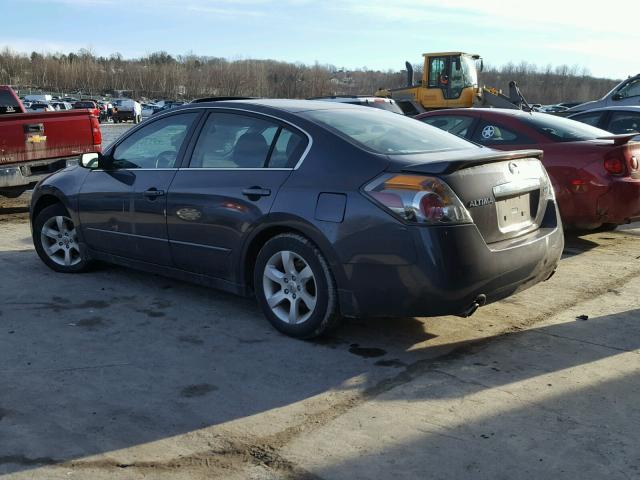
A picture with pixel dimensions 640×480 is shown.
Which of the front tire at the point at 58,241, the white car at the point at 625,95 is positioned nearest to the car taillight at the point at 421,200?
the front tire at the point at 58,241

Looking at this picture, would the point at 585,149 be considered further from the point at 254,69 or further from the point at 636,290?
the point at 254,69

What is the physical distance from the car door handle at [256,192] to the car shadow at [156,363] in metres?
0.94

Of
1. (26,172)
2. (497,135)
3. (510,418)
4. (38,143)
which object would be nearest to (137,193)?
(510,418)

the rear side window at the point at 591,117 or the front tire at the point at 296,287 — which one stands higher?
the rear side window at the point at 591,117

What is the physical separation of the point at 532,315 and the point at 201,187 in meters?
2.62

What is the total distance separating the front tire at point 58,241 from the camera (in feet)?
20.0

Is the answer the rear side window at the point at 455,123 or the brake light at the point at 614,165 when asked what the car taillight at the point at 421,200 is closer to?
the brake light at the point at 614,165

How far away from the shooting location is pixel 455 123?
809cm

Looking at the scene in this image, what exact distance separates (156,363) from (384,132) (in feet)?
7.12

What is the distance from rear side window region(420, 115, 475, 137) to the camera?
7.89 metres

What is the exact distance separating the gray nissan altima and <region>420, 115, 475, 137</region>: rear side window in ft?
9.51

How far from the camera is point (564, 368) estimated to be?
393 cm

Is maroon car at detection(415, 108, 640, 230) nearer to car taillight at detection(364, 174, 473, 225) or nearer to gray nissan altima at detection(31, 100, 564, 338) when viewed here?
gray nissan altima at detection(31, 100, 564, 338)

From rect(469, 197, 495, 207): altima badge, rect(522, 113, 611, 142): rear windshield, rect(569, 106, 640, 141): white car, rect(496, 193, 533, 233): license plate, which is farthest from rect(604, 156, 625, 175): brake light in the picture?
rect(569, 106, 640, 141): white car
